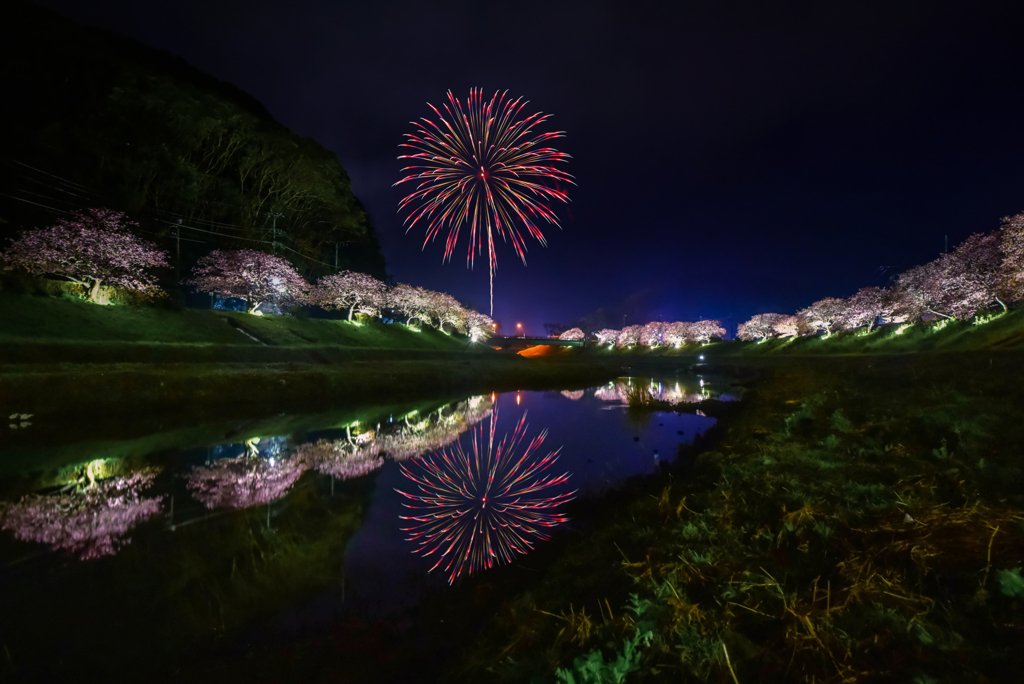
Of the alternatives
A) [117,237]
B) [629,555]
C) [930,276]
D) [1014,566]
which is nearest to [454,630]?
[629,555]

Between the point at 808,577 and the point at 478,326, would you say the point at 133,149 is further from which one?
the point at 478,326

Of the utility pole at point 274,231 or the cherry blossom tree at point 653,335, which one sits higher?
the utility pole at point 274,231

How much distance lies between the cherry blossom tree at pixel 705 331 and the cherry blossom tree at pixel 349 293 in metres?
90.7

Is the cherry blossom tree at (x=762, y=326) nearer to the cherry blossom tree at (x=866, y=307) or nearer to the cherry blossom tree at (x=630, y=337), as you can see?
the cherry blossom tree at (x=866, y=307)

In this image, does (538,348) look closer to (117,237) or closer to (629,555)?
(117,237)

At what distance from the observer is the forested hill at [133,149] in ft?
126

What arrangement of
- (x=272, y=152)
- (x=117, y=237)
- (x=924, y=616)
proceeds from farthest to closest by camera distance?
1. (x=272, y=152)
2. (x=117, y=237)
3. (x=924, y=616)

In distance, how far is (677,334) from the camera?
416 ft

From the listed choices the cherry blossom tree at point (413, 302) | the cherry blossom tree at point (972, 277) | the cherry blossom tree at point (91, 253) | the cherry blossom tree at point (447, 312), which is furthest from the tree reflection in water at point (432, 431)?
the cherry blossom tree at point (972, 277)

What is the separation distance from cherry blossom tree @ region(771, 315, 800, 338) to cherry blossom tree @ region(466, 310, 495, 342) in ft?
227

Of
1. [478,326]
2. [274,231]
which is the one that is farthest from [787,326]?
[274,231]

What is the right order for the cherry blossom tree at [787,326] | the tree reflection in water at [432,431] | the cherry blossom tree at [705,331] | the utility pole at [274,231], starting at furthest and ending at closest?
the cherry blossom tree at [705,331], the cherry blossom tree at [787,326], the utility pole at [274,231], the tree reflection in water at [432,431]

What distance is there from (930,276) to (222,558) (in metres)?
87.3

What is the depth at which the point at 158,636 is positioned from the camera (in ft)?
19.0
